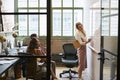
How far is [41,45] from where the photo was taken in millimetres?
2768

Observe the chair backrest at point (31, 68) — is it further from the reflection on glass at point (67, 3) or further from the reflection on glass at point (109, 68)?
the reflection on glass at point (67, 3)

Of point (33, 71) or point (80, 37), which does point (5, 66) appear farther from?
point (80, 37)

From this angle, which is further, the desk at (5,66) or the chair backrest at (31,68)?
the desk at (5,66)

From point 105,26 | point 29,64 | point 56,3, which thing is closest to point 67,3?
point 56,3

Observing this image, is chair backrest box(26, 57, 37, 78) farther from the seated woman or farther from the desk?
the desk

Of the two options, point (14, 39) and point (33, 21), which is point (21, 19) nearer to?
point (33, 21)

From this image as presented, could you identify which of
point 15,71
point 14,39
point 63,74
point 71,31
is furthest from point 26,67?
point 71,31

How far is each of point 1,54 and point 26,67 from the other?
1.20ft

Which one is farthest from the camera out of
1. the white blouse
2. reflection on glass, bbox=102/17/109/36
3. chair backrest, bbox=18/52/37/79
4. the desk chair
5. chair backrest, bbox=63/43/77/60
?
chair backrest, bbox=63/43/77/60

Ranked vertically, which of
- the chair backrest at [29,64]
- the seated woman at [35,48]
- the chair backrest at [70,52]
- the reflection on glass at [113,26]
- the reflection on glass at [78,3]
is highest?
the reflection on glass at [78,3]

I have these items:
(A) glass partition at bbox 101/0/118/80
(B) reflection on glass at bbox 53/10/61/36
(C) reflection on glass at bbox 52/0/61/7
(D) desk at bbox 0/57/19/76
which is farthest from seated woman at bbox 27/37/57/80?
(C) reflection on glass at bbox 52/0/61/7

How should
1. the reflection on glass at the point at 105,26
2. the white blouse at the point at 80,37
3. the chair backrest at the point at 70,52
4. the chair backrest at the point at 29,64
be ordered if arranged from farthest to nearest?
the chair backrest at the point at 70,52 < the white blouse at the point at 80,37 < the reflection on glass at the point at 105,26 < the chair backrest at the point at 29,64

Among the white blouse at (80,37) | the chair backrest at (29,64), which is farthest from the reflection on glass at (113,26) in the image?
the white blouse at (80,37)

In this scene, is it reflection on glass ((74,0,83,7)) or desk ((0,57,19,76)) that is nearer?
desk ((0,57,19,76))
